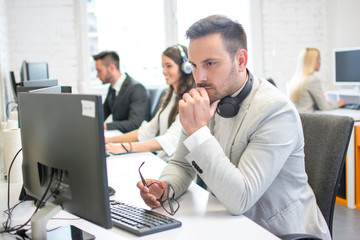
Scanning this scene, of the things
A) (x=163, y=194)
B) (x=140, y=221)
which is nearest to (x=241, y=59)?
(x=163, y=194)

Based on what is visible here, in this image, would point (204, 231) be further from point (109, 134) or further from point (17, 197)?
point (109, 134)

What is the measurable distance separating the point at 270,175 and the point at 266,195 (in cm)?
12

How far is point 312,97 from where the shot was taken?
419 centimetres

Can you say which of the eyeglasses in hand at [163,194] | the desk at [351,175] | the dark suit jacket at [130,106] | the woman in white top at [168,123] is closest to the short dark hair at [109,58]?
the dark suit jacket at [130,106]

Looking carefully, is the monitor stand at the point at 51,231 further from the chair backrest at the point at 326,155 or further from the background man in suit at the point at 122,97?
the background man in suit at the point at 122,97

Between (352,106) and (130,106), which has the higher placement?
(130,106)

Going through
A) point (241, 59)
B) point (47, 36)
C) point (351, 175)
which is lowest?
point (351, 175)

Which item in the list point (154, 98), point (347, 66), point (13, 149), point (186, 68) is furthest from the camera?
point (347, 66)

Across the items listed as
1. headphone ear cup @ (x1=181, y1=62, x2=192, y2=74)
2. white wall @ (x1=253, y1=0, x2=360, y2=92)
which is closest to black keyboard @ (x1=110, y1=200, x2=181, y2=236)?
headphone ear cup @ (x1=181, y1=62, x2=192, y2=74)

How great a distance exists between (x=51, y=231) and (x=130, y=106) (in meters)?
2.47

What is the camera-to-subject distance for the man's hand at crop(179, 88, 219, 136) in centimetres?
121

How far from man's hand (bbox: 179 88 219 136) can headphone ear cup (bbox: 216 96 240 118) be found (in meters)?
0.05

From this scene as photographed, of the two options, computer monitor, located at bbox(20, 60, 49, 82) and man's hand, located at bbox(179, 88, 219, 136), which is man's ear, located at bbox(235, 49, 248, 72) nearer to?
man's hand, located at bbox(179, 88, 219, 136)

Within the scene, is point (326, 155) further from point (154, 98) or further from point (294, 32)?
point (294, 32)
